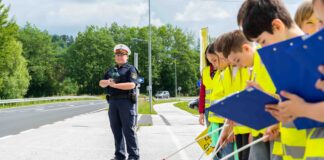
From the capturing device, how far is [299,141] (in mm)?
2682

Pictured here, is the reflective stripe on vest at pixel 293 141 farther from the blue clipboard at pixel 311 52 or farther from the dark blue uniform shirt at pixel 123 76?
the dark blue uniform shirt at pixel 123 76

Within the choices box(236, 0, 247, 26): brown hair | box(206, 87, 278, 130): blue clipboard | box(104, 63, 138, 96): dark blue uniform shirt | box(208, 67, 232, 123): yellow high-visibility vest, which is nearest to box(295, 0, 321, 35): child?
box(236, 0, 247, 26): brown hair

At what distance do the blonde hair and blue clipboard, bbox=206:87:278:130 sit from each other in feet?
3.22

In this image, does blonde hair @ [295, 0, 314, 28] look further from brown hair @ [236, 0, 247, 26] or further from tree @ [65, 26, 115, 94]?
tree @ [65, 26, 115, 94]

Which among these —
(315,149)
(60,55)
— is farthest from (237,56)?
(60,55)

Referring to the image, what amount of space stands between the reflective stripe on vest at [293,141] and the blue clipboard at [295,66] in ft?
1.88

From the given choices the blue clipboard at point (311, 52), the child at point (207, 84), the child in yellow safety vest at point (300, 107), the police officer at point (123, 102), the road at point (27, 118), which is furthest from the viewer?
the road at point (27, 118)

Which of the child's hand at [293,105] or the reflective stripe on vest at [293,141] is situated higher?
the child's hand at [293,105]

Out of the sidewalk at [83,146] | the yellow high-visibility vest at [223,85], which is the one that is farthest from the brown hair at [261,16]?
the sidewalk at [83,146]

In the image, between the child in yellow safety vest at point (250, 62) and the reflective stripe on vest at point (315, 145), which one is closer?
the reflective stripe on vest at point (315, 145)

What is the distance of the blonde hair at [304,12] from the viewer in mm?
3156

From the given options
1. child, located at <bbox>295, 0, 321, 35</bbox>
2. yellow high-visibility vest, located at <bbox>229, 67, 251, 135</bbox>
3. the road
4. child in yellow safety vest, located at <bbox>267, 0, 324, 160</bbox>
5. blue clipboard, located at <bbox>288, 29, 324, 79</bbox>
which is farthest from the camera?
the road

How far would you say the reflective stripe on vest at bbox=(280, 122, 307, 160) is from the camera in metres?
2.67

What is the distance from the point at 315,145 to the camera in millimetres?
2342
